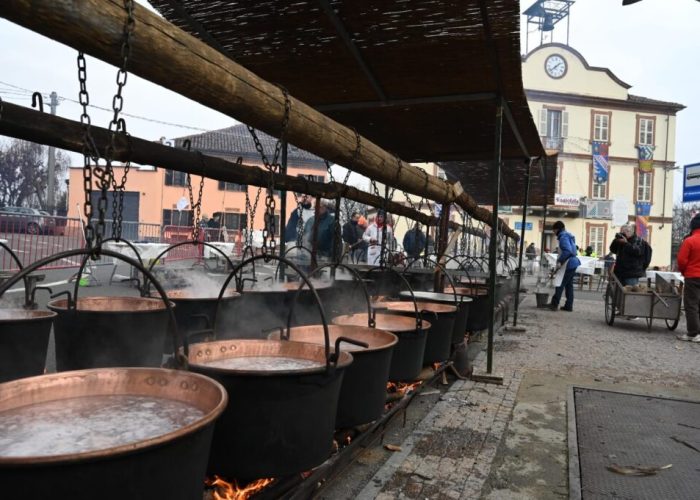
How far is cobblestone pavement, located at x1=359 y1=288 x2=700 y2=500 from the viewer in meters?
3.17

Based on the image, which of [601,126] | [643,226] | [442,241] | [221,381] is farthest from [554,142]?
[221,381]

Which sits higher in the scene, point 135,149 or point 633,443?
point 135,149

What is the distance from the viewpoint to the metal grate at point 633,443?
127 inches

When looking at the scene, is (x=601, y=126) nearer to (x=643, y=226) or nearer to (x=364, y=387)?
(x=643, y=226)

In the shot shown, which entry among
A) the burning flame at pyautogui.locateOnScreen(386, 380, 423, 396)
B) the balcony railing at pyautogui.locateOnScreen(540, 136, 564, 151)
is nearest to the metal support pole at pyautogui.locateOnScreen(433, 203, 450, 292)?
the burning flame at pyautogui.locateOnScreen(386, 380, 423, 396)

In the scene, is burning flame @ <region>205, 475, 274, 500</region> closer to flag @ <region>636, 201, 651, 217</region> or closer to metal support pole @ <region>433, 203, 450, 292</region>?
metal support pole @ <region>433, 203, 450, 292</region>

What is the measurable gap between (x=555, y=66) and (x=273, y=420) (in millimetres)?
36232

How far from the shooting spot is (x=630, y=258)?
10.6 m

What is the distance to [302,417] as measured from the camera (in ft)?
7.13

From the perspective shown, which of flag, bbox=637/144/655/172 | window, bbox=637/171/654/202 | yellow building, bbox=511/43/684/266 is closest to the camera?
flag, bbox=637/144/655/172

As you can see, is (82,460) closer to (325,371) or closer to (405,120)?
(325,371)

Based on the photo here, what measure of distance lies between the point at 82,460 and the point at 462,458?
2844mm

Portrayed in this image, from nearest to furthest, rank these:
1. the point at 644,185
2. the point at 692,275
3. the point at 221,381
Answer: the point at 221,381
the point at 692,275
the point at 644,185

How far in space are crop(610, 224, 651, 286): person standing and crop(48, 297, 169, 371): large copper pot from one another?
10.1 meters
